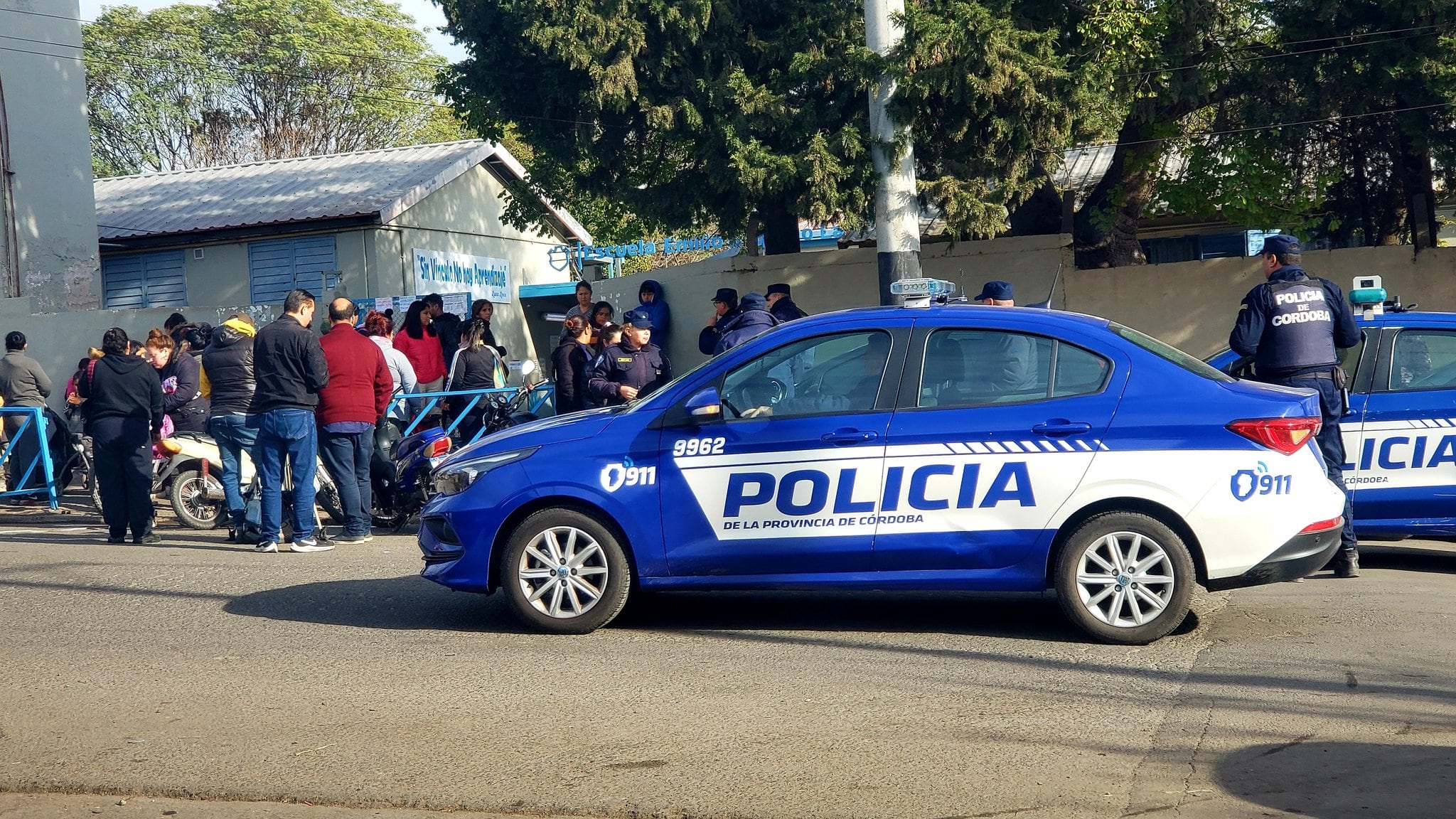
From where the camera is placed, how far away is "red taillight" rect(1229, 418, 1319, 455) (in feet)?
21.3

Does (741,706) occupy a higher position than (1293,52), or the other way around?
(1293,52)

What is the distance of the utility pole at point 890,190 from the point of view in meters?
12.6

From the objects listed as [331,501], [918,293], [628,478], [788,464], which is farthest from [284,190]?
[788,464]

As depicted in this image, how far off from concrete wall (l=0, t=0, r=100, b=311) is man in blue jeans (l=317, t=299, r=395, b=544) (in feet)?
44.5

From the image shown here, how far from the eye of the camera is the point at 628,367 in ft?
36.7

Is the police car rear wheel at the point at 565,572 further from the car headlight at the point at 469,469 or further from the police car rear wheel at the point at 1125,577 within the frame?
the police car rear wheel at the point at 1125,577

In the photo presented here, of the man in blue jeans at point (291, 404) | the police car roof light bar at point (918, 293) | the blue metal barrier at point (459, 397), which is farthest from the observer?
the blue metal barrier at point (459, 397)

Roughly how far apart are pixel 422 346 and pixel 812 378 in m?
8.59

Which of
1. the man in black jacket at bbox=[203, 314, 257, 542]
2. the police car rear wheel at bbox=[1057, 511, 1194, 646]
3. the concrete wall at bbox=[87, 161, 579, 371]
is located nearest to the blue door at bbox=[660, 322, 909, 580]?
the police car rear wheel at bbox=[1057, 511, 1194, 646]

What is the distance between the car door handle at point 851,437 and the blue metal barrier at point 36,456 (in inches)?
366

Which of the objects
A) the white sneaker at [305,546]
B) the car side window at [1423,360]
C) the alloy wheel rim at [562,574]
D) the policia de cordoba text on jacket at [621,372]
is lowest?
the white sneaker at [305,546]

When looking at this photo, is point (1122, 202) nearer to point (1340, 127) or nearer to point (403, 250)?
point (1340, 127)

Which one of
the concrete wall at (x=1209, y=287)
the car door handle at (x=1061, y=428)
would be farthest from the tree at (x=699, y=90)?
the car door handle at (x=1061, y=428)

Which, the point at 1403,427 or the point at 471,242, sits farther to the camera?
the point at 471,242
